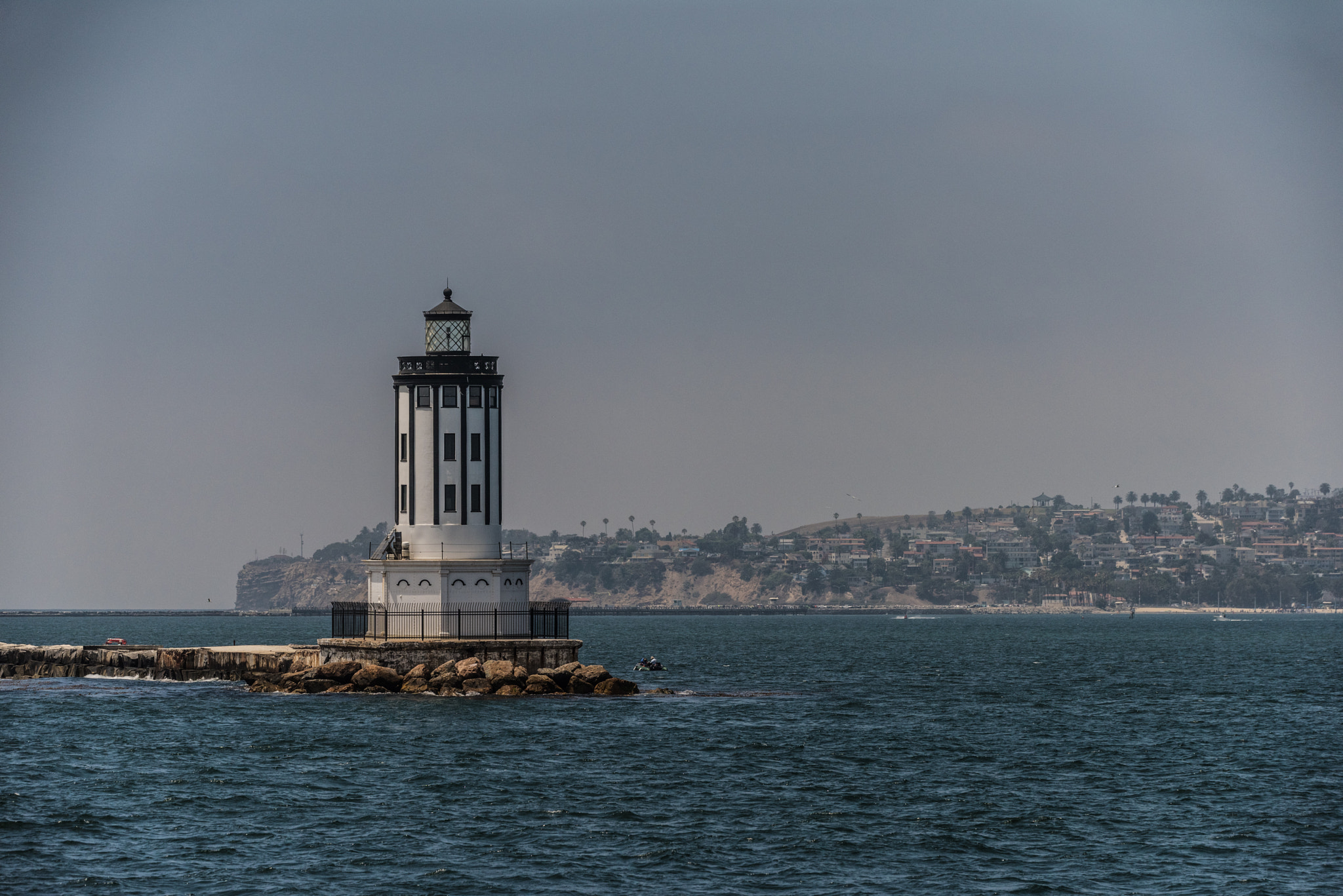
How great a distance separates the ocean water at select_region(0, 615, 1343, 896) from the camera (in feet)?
94.8

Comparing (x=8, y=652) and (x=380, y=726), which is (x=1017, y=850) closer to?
(x=380, y=726)

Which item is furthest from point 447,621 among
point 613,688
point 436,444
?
point 613,688

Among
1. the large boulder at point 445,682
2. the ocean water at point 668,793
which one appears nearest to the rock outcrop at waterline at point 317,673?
the large boulder at point 445,682

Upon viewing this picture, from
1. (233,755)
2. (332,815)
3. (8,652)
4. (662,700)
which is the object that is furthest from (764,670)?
(332,815)

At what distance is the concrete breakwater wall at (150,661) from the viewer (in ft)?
214

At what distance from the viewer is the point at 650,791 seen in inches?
1465

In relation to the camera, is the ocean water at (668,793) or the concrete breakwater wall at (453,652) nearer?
the ocean water at (668,793)

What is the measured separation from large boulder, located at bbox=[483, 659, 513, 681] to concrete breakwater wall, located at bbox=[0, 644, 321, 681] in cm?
1007

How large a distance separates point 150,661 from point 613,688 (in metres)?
26.4

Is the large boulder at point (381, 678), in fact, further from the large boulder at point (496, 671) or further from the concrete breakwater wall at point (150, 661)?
the concrete breakwater wall at point (150, 661)

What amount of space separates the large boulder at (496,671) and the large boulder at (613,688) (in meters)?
3.67

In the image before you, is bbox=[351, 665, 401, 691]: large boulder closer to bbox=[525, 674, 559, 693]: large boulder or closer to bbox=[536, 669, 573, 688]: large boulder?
bbox=[525, 674, 559, 693]: large boulder

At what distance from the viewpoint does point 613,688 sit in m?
57.9

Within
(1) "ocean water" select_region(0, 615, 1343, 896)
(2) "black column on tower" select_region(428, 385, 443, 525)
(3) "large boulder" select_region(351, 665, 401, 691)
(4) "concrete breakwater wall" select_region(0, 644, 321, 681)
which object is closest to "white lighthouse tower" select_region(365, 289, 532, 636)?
(2) "black column on tower" select_region(428, 385, 443, 525)
